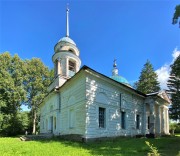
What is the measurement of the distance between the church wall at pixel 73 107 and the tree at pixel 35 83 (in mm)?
18243

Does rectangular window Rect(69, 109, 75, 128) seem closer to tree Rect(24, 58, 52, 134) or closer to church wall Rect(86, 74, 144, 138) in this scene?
church wall Rect(86, 74, 144, 138)

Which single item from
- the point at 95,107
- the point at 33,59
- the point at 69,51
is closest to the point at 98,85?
the point at 95,107

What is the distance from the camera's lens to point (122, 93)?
2020cm

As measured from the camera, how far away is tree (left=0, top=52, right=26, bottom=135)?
3444 centimetres

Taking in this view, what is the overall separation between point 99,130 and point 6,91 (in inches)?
934

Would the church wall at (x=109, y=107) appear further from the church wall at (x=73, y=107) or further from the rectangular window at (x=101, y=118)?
the church wall at (x=73, y=107)

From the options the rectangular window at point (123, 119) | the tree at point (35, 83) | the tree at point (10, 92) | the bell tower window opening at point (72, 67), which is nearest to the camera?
the rectangular window at point (123, 119)

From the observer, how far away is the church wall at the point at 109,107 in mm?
16312

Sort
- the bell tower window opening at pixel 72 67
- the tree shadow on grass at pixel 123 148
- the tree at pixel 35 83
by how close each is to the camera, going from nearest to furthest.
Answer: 1. the tree shadow on grass at pixel 123 148
2. the bell tower window opening at pixel 72 67
3. the tree at pixel 35 83

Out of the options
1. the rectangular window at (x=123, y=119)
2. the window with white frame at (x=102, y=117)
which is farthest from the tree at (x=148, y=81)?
the window with white frame at (x=102, y=117)

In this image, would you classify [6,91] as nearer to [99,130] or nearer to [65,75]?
[65,75]

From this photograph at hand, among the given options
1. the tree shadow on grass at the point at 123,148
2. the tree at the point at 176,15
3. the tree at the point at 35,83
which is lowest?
the tree shadow on grass at the point at 123,148

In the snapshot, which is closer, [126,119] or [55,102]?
[126,119]

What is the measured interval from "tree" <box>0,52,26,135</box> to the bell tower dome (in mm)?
13198
